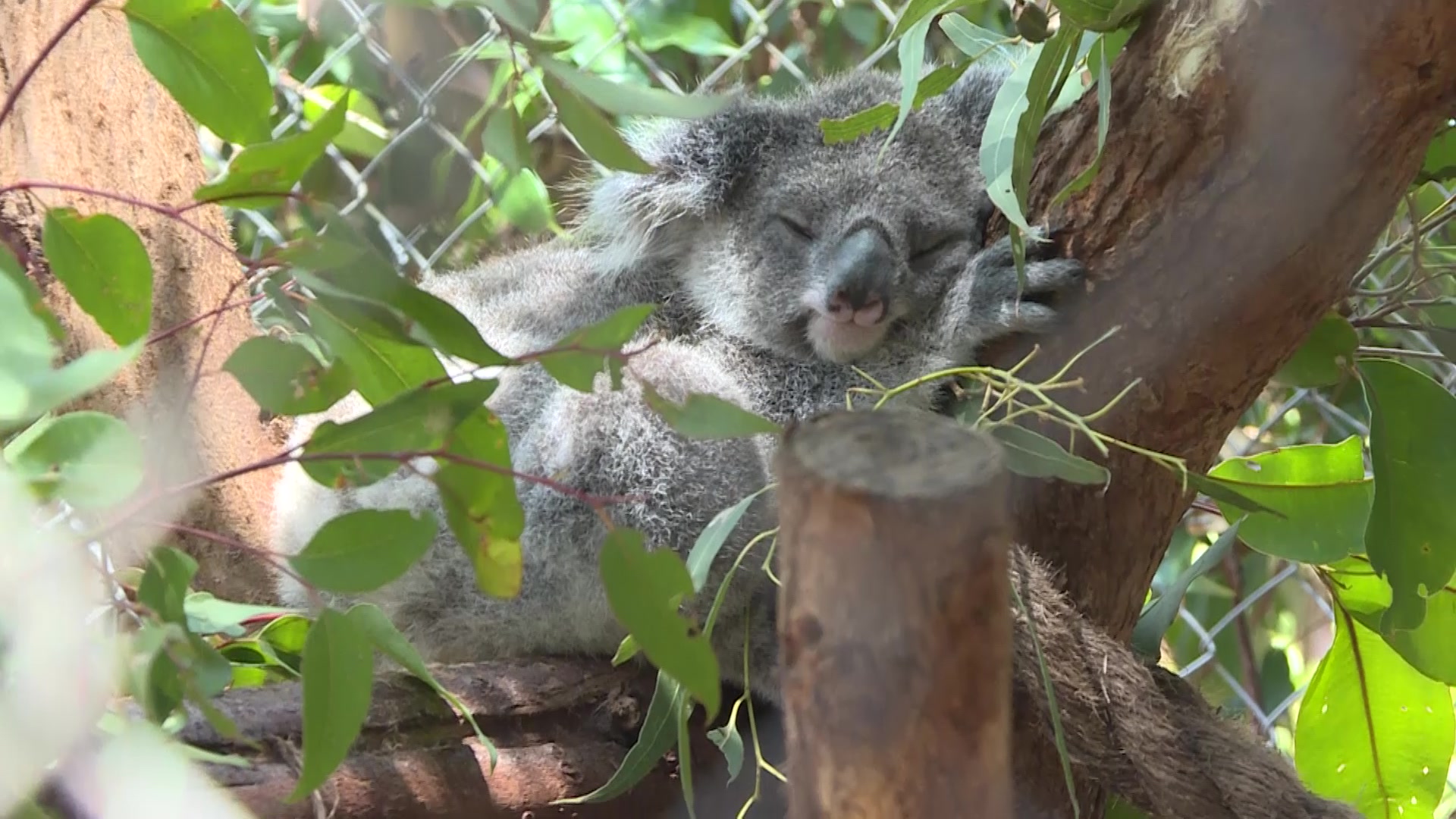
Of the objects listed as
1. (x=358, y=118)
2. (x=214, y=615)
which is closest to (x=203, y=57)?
(x=214, y=615)

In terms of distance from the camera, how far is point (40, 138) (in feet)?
5.43

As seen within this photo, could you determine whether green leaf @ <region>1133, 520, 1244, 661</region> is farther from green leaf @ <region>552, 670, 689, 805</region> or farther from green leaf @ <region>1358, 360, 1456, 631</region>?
green leaf @ <region>552, 670, 689, 805</region>

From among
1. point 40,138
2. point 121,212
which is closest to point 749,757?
point 121,212

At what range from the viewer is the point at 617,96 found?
0.86 m

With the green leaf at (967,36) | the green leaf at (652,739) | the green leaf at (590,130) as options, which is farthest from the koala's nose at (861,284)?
the green leaf at (590,130)

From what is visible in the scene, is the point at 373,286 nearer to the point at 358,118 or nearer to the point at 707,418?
the point at 707,418

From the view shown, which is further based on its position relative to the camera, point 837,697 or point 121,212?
point 121,212

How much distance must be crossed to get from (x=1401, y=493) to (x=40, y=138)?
1.71 m

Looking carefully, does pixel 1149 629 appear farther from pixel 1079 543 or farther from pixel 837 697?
pixel 837 697

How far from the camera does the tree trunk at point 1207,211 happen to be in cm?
106

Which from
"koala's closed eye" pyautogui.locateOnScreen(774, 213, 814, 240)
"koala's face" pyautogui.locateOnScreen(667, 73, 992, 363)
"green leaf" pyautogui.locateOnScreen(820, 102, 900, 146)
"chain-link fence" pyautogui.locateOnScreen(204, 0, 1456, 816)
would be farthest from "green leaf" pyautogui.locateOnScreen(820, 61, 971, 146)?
"chain-link fence" pyautogui.locateOnScreen(204, 0, 1456, 816)

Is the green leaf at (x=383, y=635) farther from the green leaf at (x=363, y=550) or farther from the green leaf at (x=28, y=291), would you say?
the green leaf at (x=28, y=291)

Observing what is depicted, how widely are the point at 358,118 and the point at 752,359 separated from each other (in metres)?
1.33

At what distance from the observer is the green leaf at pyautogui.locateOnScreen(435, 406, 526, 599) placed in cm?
89
